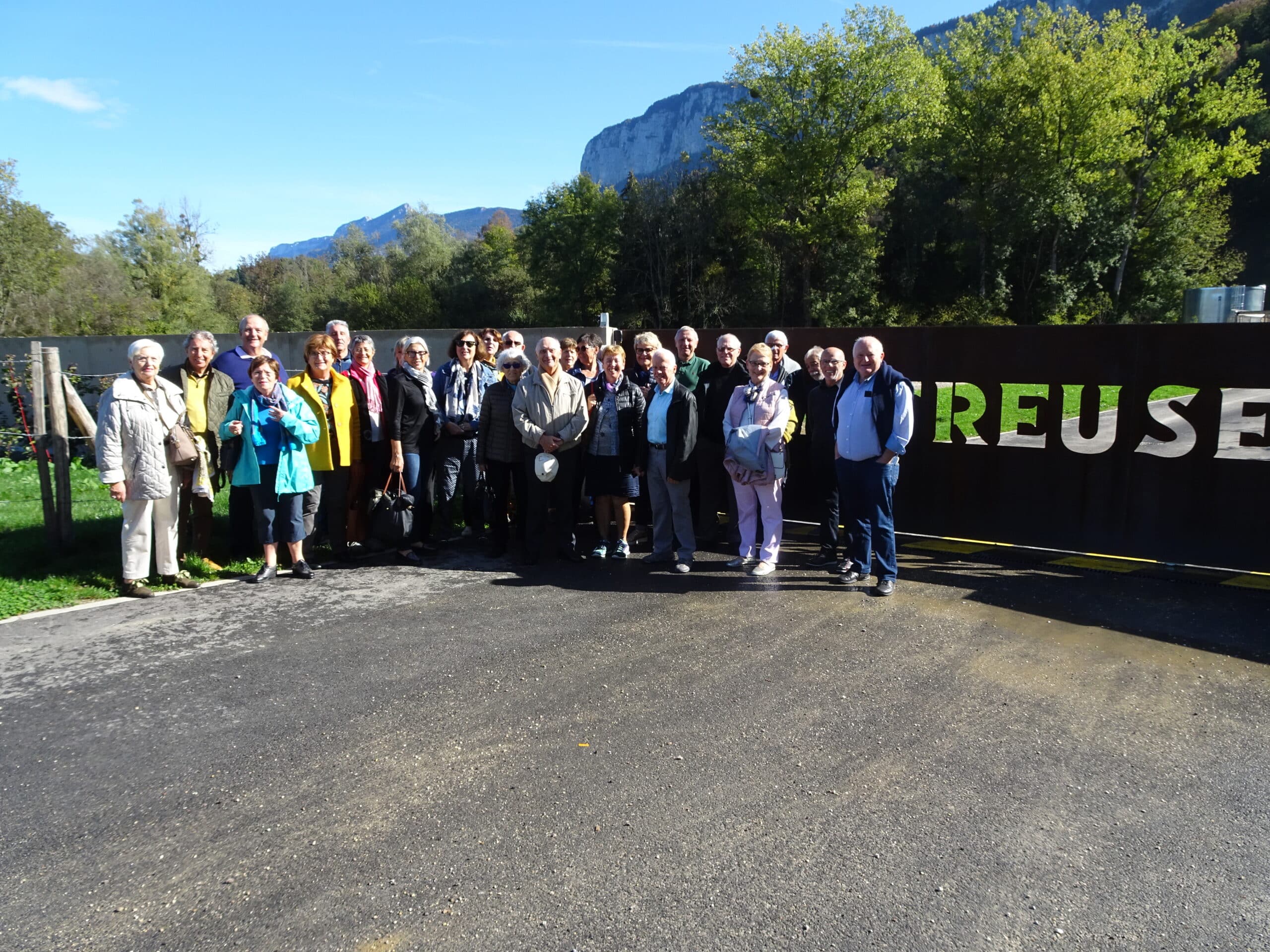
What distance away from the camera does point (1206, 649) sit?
5.33 metres

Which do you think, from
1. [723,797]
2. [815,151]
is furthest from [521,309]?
[723,797]

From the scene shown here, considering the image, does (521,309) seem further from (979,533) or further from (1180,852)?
(1180,852)

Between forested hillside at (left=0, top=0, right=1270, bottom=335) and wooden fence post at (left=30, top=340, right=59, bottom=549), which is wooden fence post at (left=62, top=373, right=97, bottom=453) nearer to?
wooden fence post at (left=30, top=340, right=59, bottom=549)

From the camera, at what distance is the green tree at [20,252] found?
42250 millimetres

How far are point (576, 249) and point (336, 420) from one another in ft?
173

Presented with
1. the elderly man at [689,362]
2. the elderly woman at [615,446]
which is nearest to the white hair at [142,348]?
the elderly woman at [615,446]

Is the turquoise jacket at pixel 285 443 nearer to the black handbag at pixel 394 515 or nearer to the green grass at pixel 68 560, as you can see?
the black handbag at pixel 394 515

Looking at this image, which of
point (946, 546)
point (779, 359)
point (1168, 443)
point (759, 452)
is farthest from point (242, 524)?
point (1168, 443)

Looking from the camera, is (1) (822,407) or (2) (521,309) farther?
(2) (521,309)

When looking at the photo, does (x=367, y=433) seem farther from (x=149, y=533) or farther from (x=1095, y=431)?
(x=1095, y=431)

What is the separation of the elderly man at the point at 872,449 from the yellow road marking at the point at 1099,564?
1.71m

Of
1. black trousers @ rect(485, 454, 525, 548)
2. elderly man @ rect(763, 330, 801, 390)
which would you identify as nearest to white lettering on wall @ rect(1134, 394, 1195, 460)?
elderly man @ rect(763, 330, 801, 390)

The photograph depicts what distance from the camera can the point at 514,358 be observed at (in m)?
7.62

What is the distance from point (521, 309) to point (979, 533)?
5685 centimetres
